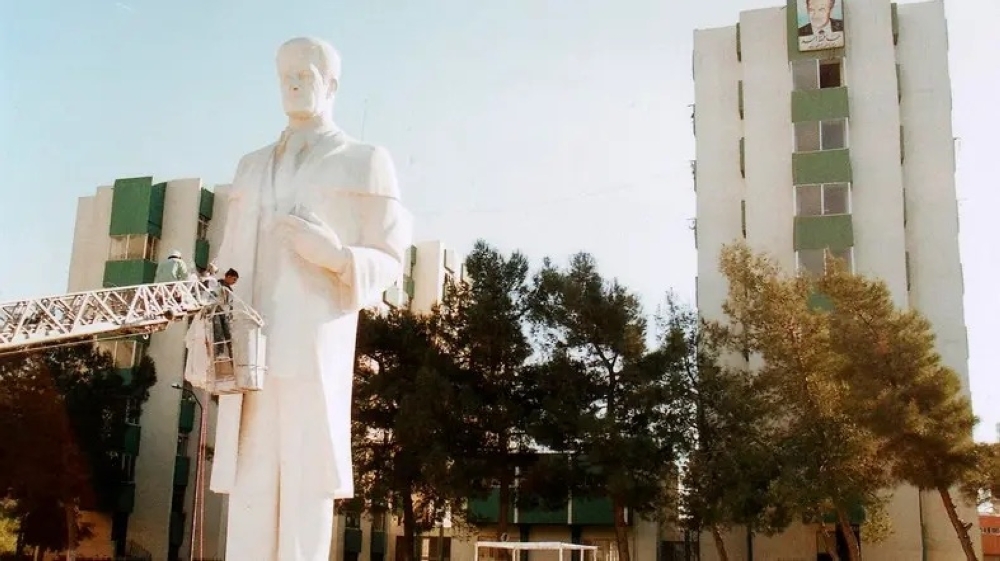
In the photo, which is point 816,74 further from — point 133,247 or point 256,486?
point 256,486

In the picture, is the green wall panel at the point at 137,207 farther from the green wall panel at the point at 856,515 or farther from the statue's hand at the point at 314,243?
the statue's hand at the point at 314,243

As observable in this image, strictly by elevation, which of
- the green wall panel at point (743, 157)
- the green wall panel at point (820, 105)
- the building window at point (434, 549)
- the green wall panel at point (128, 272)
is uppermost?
the green wall panel at point (820, 105)

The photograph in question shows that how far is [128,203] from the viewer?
38.7m

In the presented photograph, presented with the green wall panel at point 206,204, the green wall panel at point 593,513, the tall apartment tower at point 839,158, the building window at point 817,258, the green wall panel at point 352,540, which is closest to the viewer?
the building window at point 817,258

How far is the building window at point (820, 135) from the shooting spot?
1379 inches

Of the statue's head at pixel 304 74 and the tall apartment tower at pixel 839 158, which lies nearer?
the statue's head at pixel 304 74

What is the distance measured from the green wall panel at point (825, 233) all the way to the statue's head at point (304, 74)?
2845cm

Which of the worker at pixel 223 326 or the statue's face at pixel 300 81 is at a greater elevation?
the statue's face at pixel 300 81

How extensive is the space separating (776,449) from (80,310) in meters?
21.6

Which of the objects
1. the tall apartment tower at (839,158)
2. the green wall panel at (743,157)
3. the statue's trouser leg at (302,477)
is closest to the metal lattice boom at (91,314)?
the statue's trouser leg at (302,477)

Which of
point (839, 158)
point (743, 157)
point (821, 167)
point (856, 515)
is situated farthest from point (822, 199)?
point (856, 515)

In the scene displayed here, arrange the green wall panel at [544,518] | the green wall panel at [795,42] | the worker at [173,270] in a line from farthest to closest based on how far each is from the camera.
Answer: the green wall panel at [544,518]
the green wall panel at [795,42]
the worker at [173,270]

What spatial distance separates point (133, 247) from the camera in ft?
126

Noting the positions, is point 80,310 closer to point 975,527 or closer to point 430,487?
point 430,487
